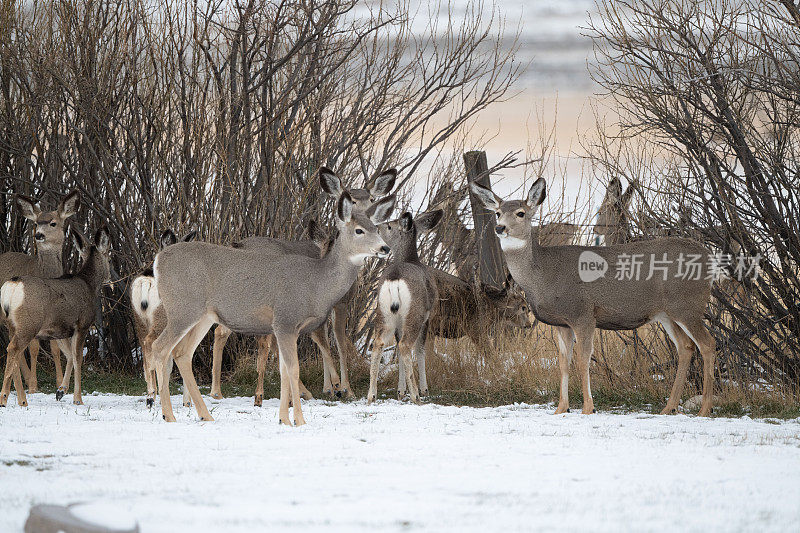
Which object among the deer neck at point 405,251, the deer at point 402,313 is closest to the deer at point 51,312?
the deer at point 402,313

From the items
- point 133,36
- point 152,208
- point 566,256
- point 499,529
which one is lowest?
point 499,529

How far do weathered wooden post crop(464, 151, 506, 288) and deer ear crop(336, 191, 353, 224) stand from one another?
607 centimetres

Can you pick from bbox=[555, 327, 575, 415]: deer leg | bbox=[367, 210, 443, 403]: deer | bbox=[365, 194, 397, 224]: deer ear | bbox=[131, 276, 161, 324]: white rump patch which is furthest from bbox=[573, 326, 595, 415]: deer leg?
bbox=[131, 276, 161, 324]: white rump patch

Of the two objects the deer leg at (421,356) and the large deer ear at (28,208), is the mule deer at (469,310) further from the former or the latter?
the large deer ear at (28,208)

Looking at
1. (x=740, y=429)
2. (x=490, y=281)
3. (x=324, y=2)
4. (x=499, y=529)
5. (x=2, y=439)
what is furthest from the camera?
(x=490, y=281)

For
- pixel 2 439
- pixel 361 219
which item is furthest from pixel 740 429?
pixel 2 439

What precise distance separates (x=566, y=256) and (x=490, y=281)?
4.98 metres

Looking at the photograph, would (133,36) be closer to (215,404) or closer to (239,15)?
(239,15)

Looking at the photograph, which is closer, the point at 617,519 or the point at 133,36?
the point at 617,519

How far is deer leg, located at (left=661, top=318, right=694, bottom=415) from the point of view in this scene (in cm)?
852

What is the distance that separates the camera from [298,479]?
5031mm

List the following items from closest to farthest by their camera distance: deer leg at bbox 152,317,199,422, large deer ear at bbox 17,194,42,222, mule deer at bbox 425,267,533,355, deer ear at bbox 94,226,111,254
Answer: deer leg at bbox 152,317,199,422, deer ear at bbox 94,226,111,254, large deer ear at bbox 17,194,42,222, mule deer at bbox 425,267,533,355

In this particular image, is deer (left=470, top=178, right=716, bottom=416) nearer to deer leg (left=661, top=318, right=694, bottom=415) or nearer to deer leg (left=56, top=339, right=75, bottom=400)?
deer leg (left=661, top=318, right=694, bottom=415)

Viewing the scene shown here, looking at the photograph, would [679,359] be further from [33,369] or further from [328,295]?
[33,369]
